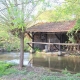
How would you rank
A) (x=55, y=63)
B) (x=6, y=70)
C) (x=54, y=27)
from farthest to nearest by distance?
1. (x=54, y=27)
2. (x=55, y=63)
3. (x=6, y=70)

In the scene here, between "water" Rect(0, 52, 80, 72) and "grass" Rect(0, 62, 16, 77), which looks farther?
"water" Rect(0, 52, 80, 72)

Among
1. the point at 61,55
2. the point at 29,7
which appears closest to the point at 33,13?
the point at 29,7

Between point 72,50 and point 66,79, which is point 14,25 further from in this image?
point 72,50

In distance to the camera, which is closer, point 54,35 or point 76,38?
point 76,38

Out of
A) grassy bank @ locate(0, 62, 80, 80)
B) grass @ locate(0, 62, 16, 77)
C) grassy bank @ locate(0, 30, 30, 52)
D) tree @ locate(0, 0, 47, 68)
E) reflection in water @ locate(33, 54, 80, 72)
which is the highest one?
tree @ locate(0, 0, 47, 68)

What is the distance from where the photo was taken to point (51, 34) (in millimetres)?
21359

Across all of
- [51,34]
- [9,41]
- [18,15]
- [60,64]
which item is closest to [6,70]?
[18,15]

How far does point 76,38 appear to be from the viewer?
1906 cm

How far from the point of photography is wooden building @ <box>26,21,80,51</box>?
733 inches

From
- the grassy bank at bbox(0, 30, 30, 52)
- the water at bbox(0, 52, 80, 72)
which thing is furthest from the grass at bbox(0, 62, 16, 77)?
the water at bbox(0, 52, 80, 72)

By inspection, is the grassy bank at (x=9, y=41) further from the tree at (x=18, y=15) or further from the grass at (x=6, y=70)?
the grass at (x=6, y=70)

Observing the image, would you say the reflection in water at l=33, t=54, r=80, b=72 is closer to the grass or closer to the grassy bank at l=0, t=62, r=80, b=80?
the grass

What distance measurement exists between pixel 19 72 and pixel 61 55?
10.4m

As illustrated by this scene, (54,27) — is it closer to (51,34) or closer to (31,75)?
(51,34)
